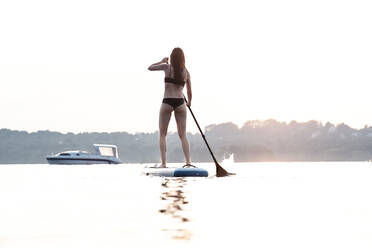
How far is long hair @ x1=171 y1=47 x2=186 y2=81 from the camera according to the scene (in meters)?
14.0

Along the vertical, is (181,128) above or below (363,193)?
above

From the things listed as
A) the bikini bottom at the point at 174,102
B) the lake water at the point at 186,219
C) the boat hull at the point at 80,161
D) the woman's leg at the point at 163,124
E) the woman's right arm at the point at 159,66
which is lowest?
the lake water at the point at 186,219

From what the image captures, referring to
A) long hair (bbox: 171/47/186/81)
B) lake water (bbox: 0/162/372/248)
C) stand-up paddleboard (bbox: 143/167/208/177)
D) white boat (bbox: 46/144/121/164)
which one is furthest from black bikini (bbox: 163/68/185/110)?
white boat (bbox: 46/144/121/164)

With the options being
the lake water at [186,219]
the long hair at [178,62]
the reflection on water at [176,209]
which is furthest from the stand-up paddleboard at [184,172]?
the lake water at [186,219]

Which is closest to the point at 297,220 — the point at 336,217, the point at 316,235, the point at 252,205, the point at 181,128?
the point at 336,217

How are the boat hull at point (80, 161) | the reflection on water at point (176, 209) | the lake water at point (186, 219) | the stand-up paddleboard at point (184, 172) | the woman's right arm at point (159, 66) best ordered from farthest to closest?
the boat hull at point (80, 161) < the woman's right arm at point (159, 66) < the stand-up paddleboard at point (184, 172) < the reflection on water at point (176, 209) < the lake water at point (186, 219)

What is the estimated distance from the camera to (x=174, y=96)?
1411cm

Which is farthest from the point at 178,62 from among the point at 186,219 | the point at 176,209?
the point at 186,219

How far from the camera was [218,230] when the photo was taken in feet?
16.0

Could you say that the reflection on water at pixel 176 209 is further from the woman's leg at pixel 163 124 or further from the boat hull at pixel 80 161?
the boat hull at pixel 80 161

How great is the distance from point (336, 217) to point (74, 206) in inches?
118

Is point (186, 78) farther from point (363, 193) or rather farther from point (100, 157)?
point (100, 157)

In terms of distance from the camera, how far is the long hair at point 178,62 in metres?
14.0

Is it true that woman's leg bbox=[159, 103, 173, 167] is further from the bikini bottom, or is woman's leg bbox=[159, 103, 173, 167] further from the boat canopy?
the boat canopy
